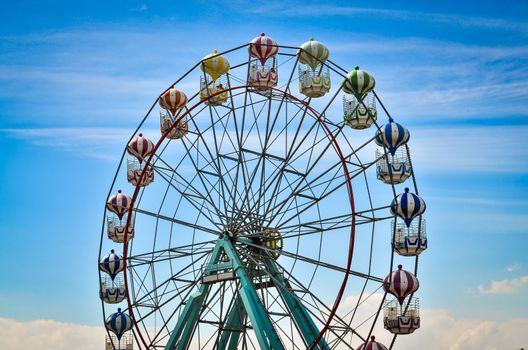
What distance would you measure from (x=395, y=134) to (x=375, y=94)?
2.03 meters

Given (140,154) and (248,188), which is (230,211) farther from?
(140,154)

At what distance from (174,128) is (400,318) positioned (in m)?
9.09

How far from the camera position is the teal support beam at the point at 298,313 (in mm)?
31812

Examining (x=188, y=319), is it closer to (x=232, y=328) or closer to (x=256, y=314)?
(x=232, y=328)

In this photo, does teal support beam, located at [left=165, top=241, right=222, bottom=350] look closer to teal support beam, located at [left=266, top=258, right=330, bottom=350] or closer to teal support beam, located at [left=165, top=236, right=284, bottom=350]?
teal support beam, located at [left=165, top=236, right=284, bottom=350]

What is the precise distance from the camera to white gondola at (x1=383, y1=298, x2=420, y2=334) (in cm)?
3086

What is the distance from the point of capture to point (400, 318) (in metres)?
30.9

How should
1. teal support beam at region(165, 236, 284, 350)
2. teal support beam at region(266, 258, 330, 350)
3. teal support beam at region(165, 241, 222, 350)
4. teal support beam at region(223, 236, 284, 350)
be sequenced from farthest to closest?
teal support beam at region(165, 241, 222, 350) → teal support beam at region(266, 258, 330, 350) → teal support beam at region(165, 236, 284, 350) → teal support beam at region(223, 236, 284, 350)

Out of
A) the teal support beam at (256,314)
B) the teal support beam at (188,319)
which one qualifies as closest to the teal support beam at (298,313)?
the teal support beam at (256,314)

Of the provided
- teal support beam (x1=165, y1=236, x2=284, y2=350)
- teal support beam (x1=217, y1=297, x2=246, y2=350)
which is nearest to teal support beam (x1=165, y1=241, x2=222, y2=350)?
teal support beam (x1=165, y1=236, x2=284, y2=350)

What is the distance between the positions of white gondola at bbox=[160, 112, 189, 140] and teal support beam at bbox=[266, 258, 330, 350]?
4.86m

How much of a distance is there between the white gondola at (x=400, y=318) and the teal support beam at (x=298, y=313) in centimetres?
189

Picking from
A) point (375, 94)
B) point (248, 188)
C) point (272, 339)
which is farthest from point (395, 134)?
point (272, 339)

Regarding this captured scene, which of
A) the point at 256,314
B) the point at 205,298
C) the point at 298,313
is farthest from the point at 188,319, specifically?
the point at 298,313
